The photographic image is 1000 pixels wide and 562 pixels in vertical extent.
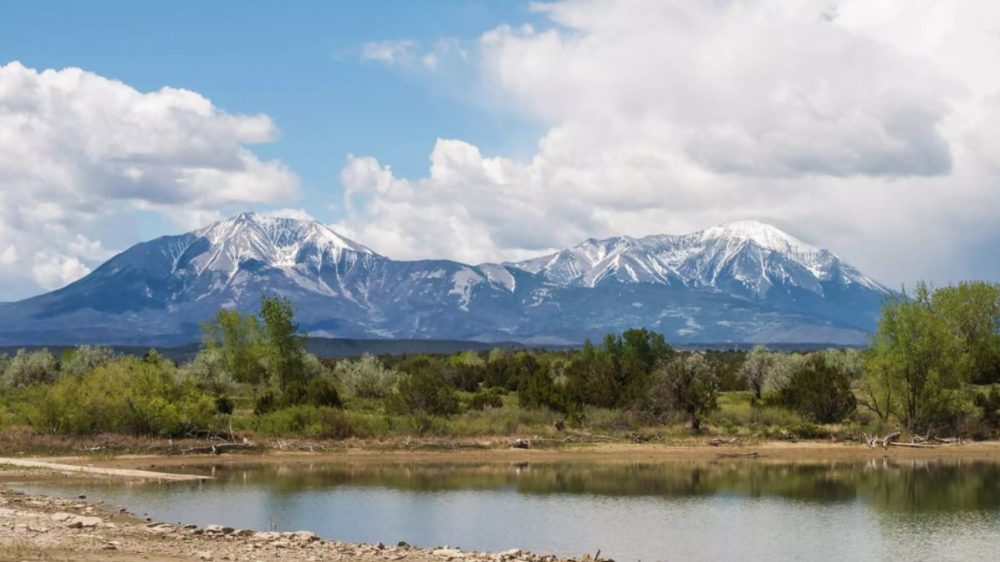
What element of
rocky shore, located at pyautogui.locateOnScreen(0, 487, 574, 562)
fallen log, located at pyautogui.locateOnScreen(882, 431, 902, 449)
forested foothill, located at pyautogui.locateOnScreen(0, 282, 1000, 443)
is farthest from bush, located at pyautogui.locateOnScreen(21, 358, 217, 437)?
fallen log, located at pyautogui.locateOnScreen(882, 431, 902, 449)

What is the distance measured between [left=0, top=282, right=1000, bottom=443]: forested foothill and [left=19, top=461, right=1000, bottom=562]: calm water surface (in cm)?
869

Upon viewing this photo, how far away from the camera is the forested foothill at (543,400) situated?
64.6 metres

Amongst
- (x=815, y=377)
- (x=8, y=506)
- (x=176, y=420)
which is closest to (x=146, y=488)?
(x=8, y=506)

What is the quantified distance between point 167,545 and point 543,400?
48558 millimetres

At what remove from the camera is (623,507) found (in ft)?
149

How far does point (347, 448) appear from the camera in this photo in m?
66.4

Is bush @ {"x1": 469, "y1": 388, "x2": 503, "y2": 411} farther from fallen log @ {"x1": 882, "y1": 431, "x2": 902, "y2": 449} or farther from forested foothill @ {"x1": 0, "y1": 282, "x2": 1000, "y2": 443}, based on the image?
fallen log @ {"x1": 882, "y1": 431, "x2": 902, "y2": 449}

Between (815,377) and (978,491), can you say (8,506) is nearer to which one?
(978,491)

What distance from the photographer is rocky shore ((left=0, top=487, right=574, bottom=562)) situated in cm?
2827

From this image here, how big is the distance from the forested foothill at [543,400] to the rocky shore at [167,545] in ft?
93.2

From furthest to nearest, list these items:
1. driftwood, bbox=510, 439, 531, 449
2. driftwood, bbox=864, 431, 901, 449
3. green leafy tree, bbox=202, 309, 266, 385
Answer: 1. green leafy tree, bbox=202, 309, 266, 385
2. driftwood, bbox=864, 431, 901, 449
3. driftwood, bbox=510, 439, 531, 449

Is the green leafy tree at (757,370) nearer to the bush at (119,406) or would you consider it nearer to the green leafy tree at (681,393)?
the green leafy tree at (681,393)

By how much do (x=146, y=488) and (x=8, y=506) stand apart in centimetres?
1079

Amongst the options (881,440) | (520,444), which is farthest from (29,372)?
(881,440)
